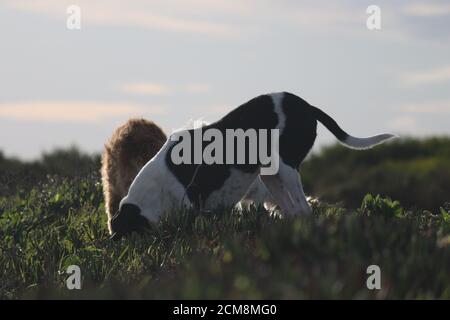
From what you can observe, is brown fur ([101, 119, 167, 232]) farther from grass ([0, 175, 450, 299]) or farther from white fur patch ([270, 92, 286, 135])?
white fur patch ([270, 92, 286, 135])

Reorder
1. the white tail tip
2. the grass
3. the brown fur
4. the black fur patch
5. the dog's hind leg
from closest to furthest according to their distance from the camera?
the grass < the dog's hind leg < the black fur patch < the white tail tip < the brown fur

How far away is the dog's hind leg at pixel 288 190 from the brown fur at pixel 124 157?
2460 millimetres

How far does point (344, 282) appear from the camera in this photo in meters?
5.13

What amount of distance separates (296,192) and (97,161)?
914 cm

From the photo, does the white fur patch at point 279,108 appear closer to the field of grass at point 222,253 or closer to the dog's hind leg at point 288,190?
the dog's hind leg at point 288,190

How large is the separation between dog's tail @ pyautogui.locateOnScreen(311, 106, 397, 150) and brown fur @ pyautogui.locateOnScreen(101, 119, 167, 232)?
2.73 meters

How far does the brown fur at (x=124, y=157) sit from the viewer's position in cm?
1090

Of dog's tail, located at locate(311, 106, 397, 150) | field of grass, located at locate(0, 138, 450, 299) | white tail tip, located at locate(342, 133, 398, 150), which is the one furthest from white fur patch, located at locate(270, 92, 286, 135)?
field of grass, located at locate(0, 138, 450, 299)

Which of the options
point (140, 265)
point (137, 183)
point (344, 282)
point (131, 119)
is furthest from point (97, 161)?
point (344, 282)

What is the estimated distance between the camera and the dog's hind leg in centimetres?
891

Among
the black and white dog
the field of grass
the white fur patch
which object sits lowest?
the field of grass
